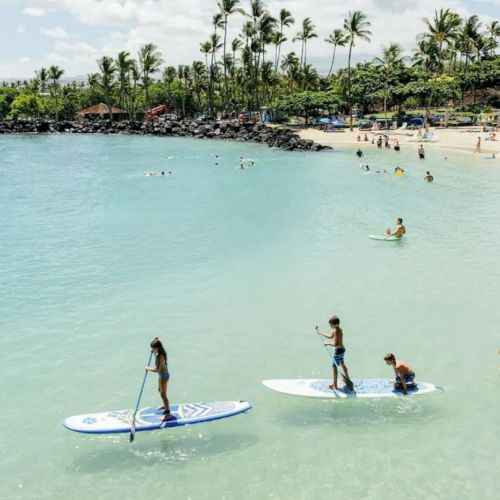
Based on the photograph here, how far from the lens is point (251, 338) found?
1617 centimetres

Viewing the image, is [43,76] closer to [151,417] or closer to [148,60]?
[148,60]

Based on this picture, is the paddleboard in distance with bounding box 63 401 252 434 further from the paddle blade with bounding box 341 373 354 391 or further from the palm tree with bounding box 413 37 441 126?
the palm tree with bounding box 413 37 441 126

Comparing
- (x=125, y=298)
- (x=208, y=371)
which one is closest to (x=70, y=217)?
(x=125, y=298)

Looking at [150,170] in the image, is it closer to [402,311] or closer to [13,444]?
[402,311]

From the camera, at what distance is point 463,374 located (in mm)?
14023

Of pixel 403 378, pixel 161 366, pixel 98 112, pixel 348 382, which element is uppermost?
pixel 98 112

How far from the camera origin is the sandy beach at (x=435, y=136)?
6138cm

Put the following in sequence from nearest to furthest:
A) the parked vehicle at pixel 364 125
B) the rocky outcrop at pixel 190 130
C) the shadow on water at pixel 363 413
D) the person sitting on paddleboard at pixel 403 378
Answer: the shadow on water at pixel 363 413, the person sitting on paddleboard at pixel 403 378, the rocky outcrop at pixel 190 130, the parked vehicle at pixel 364 125

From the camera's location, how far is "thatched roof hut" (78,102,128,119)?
11831cm

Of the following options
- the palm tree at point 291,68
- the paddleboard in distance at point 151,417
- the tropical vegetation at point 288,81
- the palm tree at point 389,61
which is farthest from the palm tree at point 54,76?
the paddleboard in distance at point 151,417

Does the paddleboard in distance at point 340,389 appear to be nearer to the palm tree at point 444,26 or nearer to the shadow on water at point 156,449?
the shadow on water at point 156,449

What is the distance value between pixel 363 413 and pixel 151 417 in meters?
5.07

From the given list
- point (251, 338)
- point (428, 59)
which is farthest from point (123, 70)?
point (251, 338)

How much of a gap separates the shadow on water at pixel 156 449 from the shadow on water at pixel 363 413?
4.44 feet
